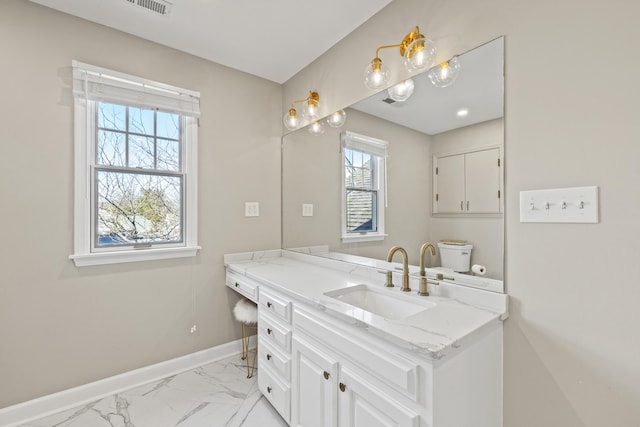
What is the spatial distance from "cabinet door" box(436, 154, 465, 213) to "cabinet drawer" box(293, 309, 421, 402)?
804 millimetres

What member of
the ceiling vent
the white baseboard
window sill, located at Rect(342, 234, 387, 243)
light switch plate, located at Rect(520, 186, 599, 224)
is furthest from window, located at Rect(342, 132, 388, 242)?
the white baseboard

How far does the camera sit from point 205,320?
7.88ft

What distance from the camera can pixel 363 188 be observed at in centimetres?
201

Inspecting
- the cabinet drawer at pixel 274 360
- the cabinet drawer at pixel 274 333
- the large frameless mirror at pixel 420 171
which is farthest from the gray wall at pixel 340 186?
the cabinet drawer at pixel 274 360

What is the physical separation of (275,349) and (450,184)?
1.38 meters

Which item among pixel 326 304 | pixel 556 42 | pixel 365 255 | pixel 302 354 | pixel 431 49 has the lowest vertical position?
pixel 302 354

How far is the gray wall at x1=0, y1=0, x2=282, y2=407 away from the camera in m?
1.72

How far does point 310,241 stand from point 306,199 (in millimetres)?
369

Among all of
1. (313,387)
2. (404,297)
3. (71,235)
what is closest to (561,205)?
(404,297)

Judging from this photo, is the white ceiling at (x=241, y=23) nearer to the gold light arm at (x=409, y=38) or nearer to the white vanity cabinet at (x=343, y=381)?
the gold light arm at (x=409, y=38)

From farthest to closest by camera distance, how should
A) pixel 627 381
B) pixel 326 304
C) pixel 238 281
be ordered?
pixel 238 281, pixel 326 304, pixel 627 381

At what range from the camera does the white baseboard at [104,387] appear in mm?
1722

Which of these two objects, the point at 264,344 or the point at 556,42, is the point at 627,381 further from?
the point at 264,344

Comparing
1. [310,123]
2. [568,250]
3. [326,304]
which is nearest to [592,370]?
[568,250]
